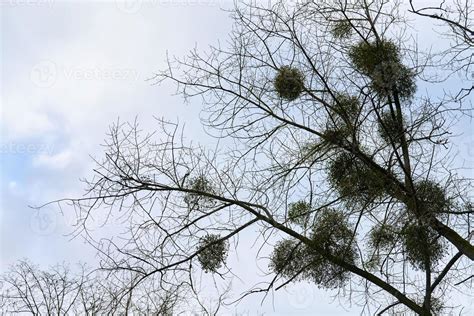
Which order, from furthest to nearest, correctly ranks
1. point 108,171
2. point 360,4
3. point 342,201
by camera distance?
point 360,4 < point 342,201 < point 108,171

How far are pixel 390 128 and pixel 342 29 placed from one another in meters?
0.88

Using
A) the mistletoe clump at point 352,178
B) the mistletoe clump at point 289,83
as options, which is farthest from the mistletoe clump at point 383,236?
the mistletoe clump at point 289,83

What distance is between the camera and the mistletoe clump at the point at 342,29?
17.2 feet

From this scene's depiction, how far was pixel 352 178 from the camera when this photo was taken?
4.94m

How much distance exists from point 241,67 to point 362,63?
3.01ft

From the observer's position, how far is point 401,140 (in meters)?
4.98

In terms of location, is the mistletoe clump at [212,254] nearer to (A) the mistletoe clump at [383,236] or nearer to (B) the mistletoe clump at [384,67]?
(A) the mistletoe clump at [383,236]

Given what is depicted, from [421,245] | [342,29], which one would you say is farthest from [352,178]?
[342,29]

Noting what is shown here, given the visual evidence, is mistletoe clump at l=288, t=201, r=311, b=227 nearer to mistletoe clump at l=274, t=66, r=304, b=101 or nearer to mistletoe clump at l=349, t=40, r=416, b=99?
mistletoe clump at l=274, t=66, r=304, b=101

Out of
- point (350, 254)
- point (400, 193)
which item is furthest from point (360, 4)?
point (350, 254)

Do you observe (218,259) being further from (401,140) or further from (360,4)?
(360,4)

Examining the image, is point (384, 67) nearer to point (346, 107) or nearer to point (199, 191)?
point (346, 107)

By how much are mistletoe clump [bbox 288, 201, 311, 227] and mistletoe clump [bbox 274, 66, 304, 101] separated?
2.65 ft

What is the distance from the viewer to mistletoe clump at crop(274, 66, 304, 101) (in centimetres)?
499
